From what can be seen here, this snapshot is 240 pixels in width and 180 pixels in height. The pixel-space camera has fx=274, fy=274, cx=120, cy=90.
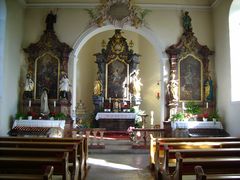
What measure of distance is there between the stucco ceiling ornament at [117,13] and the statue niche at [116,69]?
153 inches

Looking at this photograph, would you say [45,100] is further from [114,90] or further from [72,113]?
[114,90]

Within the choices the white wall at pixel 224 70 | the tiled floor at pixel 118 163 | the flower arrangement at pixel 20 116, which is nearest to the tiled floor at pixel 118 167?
the tiled floor at pixel 118 163

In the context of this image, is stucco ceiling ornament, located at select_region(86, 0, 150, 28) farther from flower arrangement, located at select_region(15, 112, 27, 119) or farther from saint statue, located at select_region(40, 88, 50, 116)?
flower arrangement, located at select_region(15, 112, 27, 119)

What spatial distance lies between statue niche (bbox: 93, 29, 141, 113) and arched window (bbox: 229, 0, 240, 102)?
19.4ft

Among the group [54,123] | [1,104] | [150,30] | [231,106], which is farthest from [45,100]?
[231,106]

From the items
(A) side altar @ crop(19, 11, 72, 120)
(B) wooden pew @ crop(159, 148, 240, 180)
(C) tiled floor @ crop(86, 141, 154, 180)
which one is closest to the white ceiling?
(A) side altar @ crop(19, 11, 72, 120)

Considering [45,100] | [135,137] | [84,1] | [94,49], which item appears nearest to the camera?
[135,137]

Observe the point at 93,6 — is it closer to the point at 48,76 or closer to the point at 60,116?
the point at 48,76

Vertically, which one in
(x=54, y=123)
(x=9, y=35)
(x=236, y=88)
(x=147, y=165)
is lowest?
(x=147, y=165)

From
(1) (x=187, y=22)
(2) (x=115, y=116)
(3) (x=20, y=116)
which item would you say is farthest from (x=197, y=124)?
(3) (x=20, y=116)

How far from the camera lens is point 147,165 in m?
6.86

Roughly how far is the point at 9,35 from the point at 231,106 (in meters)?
7.89

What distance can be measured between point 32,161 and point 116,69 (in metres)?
11.4

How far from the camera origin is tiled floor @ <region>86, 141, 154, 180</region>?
5.74m
